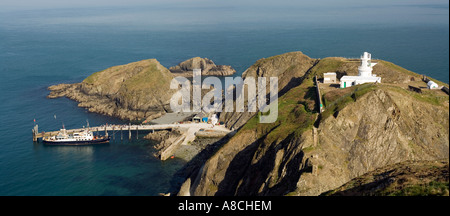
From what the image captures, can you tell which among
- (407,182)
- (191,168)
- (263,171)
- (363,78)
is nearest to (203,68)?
(191,168)

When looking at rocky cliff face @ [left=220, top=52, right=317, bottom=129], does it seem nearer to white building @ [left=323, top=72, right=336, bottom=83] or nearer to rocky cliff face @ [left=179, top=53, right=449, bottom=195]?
white building @ [left=323, top=72, right=336, bottom=83]

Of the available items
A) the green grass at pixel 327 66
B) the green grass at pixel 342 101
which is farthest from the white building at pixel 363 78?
the green grass at pixel 327 66

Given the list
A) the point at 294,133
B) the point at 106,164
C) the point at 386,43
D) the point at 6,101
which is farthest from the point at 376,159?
the point at 386,43

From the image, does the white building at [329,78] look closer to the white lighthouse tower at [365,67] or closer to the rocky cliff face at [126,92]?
the white lighthouse tower at [365,67]

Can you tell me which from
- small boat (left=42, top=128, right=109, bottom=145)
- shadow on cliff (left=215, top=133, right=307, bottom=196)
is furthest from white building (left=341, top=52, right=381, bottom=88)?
small boat (left=42, top=128, right=109, bottom=145)

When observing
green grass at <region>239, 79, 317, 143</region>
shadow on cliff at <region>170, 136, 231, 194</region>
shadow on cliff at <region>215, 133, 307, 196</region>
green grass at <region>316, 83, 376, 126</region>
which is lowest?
shadow on cliff at <region>170, 136, 231, 194</region>
